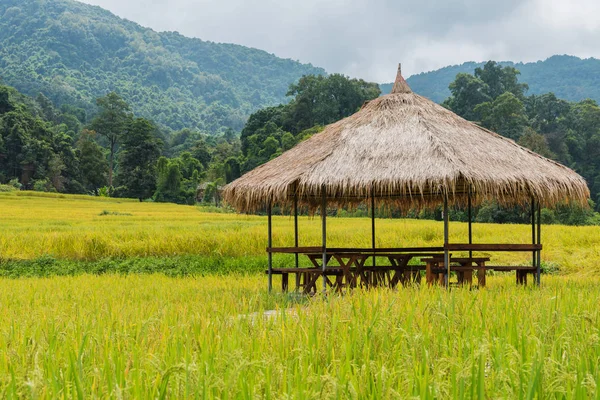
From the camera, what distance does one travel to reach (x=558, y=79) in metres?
107

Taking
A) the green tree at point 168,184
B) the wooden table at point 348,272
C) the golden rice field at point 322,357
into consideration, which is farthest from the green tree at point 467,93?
the golden rice field at point 322,357

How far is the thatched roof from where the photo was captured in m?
7.96

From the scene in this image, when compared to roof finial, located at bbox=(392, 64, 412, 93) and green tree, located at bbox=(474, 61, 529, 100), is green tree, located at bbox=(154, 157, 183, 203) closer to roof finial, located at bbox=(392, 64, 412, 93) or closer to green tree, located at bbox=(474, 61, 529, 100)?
green tree, located at bbox=(474, 61, 529, 100)

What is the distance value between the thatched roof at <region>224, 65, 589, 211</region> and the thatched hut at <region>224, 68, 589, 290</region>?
1 cm

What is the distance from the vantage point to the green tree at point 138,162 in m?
43.8

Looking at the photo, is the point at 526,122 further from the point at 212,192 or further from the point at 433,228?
the point at 433,228

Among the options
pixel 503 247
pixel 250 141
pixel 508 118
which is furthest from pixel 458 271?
pixel 250 141

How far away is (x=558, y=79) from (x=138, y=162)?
84.2 meters

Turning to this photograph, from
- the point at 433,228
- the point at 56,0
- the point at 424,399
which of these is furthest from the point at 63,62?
the point at 424,399

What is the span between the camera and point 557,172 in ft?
29.0

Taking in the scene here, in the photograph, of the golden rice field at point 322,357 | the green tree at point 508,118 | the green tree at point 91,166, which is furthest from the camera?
the green tree at point 91,166

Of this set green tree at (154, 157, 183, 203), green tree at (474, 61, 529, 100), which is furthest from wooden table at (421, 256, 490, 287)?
green tree at (474, 61, 529, 100)

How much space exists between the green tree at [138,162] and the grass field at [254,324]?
1946 centimetres

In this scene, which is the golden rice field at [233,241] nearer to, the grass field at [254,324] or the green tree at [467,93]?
the grass field at [254,324]
